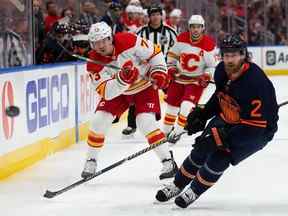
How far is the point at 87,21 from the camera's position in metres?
9.91

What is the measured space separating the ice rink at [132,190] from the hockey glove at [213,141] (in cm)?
35

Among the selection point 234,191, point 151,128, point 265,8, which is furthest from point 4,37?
point 265,8

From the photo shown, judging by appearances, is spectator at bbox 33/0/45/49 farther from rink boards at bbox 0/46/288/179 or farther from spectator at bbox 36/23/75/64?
rink boards at bbox 0/46/288/179

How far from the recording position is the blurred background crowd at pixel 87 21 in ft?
21.9

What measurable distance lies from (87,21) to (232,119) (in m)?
5.73

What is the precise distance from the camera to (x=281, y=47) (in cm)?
1620

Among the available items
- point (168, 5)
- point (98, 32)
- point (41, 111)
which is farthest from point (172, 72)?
point (168, 5)

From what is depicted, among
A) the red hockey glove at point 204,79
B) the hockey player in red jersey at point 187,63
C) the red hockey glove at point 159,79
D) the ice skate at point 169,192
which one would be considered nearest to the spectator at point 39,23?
the hockey player in red jersey at point 187,63

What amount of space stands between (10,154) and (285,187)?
188cm

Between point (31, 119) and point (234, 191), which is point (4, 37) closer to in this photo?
point (31, 119)

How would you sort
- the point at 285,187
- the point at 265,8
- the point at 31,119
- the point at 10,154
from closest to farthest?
the point at 285,187
the point at 10,154
the point at 31,119
the point at 265,8

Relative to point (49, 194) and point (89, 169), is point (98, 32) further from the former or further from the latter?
point (49, 194)

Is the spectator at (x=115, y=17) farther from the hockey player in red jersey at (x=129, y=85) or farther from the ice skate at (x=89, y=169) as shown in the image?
the ice skate at (x=89, y=169)

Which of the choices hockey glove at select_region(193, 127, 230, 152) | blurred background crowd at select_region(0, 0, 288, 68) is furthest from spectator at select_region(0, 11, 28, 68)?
hockey glove at select_region(193, 127, 230, 152)
